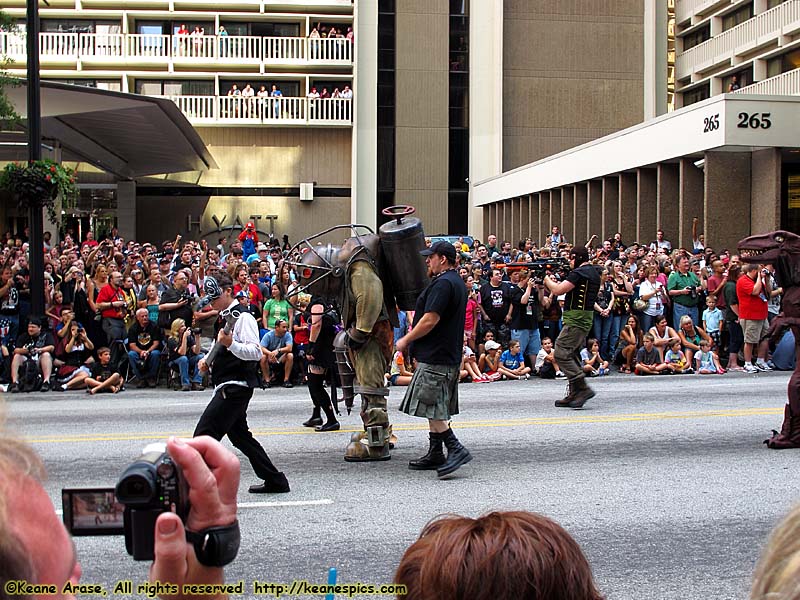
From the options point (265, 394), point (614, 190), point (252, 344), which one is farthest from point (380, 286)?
point (614, 190)

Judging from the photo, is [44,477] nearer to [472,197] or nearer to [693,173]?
[693,173]

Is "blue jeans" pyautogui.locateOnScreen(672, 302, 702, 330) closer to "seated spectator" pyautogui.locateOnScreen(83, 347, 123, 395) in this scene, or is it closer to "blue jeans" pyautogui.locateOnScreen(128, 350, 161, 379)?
"blue jeans" pyautogui.locateOnScreen(128, 350, 161, 379)

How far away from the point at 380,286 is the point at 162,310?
24.9ft

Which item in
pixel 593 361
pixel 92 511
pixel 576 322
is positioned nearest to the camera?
pixel 92 511

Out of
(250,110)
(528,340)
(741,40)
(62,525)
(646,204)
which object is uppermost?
(741,40)

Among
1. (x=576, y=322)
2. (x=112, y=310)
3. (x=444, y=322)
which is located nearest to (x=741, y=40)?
(x=576, y=322)

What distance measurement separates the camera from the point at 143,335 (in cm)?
1516

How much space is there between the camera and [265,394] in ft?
46.6

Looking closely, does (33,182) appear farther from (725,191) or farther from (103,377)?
(725,191)

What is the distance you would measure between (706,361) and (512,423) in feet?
23.7

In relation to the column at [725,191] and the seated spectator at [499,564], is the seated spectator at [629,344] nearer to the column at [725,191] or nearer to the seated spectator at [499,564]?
the column at [725,191]

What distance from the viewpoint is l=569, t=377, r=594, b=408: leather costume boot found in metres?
11.8

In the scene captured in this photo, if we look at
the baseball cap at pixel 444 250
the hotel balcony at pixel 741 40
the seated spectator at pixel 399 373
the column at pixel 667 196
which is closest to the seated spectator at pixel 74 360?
the seated spectator at pixel 399 373

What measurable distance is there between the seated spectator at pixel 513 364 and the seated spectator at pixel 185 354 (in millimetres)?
4898
